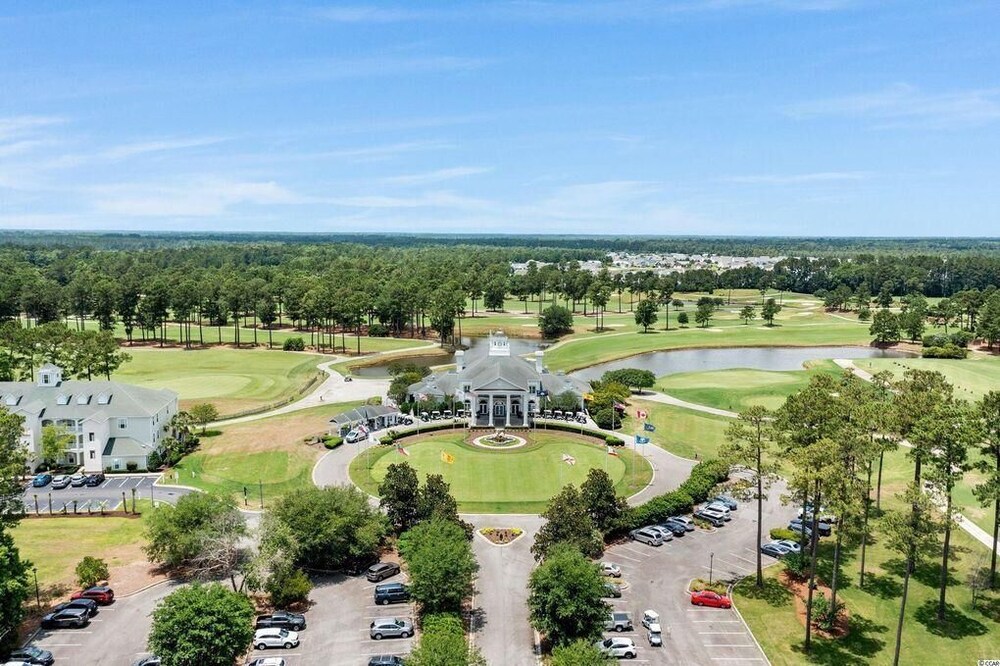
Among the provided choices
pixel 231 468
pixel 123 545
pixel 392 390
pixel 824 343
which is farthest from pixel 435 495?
pixel 824 343

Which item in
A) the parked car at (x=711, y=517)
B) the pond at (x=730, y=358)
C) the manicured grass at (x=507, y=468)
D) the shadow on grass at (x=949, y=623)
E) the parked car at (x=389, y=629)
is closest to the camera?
the parked car at (x=389, y=629)

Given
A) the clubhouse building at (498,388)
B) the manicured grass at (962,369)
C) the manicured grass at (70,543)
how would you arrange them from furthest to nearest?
the manicured grass at (962,369)
the clubhouse building at (498,388)
the manicured grass at (70,543)

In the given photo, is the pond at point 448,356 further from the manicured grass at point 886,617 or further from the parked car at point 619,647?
the parked car at point 619,647

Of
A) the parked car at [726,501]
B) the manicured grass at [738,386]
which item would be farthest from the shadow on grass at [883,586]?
the manicured grass at [738,386]

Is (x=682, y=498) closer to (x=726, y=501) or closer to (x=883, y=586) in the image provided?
(x=726, y=501)

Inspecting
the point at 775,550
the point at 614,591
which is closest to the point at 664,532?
the point at 775,550

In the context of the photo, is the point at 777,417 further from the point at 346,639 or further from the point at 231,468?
the point at 231,468
